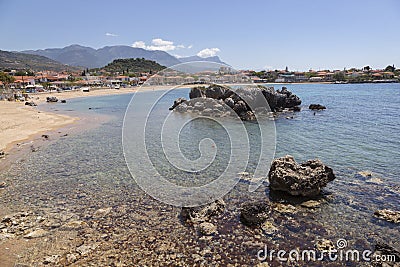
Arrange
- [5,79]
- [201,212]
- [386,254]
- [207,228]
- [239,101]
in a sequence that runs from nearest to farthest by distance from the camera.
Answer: [386,254]
[207,228]
[201,212]
[239,101]
[5,79]

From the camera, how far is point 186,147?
772 inches

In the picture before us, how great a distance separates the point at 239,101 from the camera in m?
34.5

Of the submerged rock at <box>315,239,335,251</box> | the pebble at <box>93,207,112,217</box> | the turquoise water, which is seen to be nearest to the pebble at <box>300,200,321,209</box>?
the turquoise water

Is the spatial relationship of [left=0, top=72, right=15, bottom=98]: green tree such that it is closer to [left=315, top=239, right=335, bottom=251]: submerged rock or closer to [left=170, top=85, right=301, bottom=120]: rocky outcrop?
[left=170, top=85, right=301, bottom=120]: rocky outcrop

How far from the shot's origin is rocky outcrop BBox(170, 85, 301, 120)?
34375 mm

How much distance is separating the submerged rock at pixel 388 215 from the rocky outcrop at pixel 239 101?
23.4 metres

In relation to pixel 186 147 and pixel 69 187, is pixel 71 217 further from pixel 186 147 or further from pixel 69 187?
pixel 186 147

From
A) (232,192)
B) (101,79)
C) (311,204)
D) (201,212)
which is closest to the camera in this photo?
(201,212)

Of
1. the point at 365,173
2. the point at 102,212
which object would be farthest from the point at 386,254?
the point at 102,212

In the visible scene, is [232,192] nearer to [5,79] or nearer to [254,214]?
[254,214]

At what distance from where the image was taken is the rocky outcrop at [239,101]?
3438 cm

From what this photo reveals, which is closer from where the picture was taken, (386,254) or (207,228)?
(386,254)

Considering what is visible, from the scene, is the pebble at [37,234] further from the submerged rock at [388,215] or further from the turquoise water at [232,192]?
the submerged rock at [388,215]

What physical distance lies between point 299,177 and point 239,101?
24.7 m
